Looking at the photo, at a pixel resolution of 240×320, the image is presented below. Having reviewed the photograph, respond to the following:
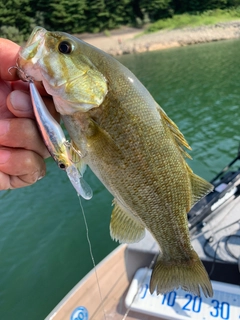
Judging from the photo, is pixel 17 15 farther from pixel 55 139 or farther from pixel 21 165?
pixel 55 139

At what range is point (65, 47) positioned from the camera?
5.91 ft

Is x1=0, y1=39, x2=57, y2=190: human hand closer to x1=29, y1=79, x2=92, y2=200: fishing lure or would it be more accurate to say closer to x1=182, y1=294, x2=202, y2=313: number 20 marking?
x1=29, y1=79, x2=92, y2=200: fishing lure

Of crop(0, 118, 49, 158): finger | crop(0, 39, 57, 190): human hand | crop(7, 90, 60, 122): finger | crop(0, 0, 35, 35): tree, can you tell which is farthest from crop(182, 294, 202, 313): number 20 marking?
crop(0, 0, 35, 35): tree

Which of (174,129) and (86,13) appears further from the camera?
(86,13)

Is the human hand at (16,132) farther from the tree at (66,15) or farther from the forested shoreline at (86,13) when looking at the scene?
the tree at (66,15)

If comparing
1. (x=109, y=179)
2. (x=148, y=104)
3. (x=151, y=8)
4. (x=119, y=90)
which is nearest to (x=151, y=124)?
(x=148, y=104)

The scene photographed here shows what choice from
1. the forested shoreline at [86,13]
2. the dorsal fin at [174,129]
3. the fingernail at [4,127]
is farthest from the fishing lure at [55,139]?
the forested shoreline at [86,13]

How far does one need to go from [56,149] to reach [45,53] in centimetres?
53

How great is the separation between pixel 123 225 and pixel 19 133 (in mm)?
900

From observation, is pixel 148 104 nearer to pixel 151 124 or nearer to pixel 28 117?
pixel 151 124

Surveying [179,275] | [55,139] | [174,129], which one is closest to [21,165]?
[55,139]

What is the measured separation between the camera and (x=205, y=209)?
5074mm

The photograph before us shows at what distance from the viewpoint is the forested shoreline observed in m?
45.1

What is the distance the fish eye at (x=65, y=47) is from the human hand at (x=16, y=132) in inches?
12.7
